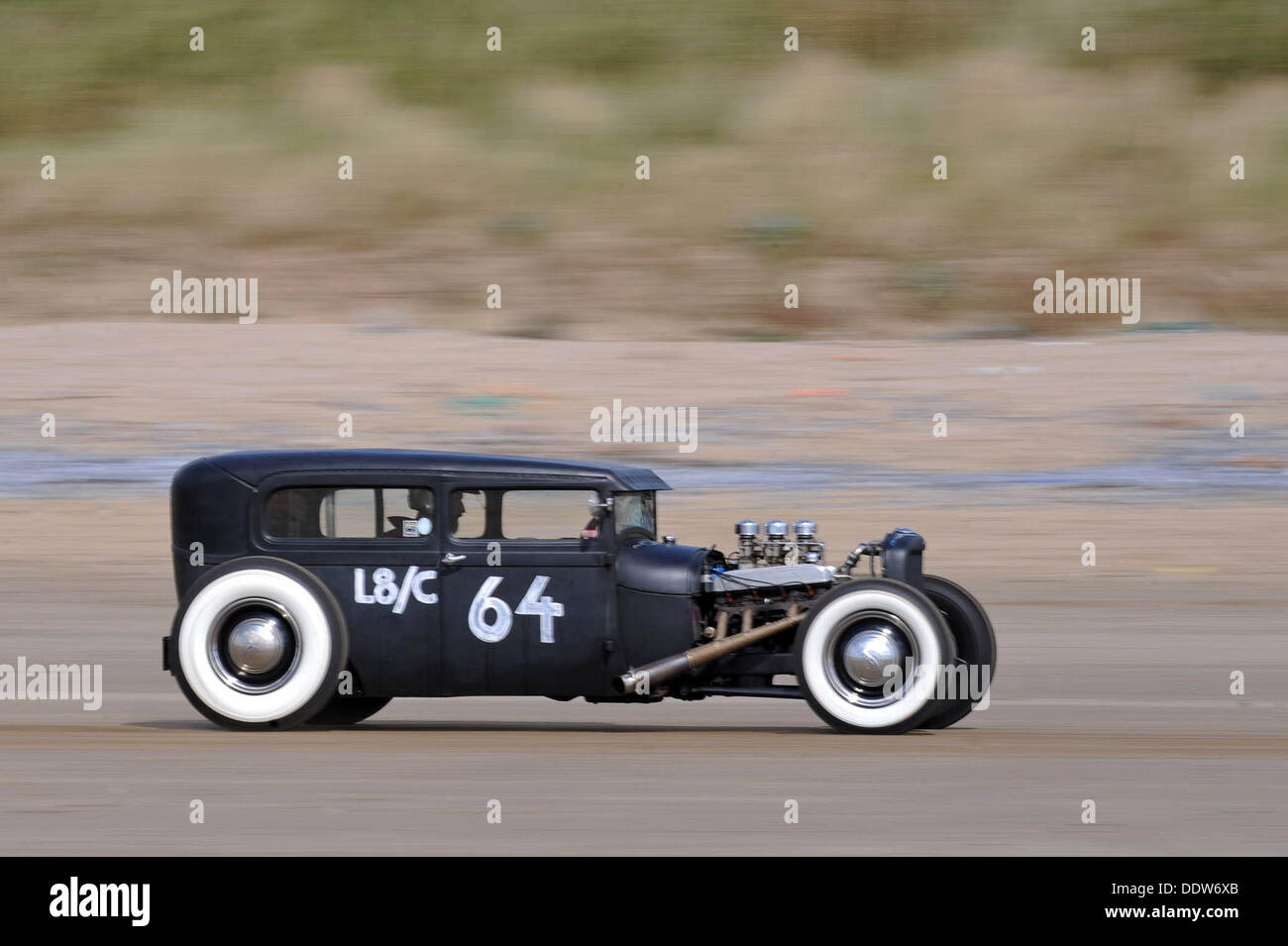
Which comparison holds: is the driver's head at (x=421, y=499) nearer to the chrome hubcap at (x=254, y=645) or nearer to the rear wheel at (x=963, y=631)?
the chrome hubcap at (x=254, y=645)

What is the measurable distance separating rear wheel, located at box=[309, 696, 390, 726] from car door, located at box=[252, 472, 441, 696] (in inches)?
25.6

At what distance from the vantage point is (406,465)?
8398 mm

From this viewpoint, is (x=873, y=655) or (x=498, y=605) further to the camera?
(x=498, y=605)

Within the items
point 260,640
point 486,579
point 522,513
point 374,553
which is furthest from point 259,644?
point 522,513

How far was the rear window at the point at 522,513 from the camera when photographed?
8.33 metres

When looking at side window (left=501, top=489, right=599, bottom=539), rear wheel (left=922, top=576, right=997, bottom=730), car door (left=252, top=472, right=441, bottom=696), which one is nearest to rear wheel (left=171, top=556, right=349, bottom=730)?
car door (left=252, top=472, right=441, bottom=696)

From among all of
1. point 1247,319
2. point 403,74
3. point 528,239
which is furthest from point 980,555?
point 403,74

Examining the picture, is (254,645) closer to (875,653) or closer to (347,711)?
(347,711)

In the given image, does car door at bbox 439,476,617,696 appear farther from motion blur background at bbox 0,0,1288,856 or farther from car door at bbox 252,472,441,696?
motion blur background at bbox 0,0,1288,856

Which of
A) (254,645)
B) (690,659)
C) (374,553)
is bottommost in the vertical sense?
(690,659)

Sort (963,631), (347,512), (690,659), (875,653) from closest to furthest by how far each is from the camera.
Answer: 1. (875,653)
2. (690,659)
3. (347,512)
4. (963,631)

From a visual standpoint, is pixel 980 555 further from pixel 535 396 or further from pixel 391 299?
pixel 391 299

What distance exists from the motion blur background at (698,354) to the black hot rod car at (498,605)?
10.6 inches

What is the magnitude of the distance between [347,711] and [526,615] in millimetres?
1243
